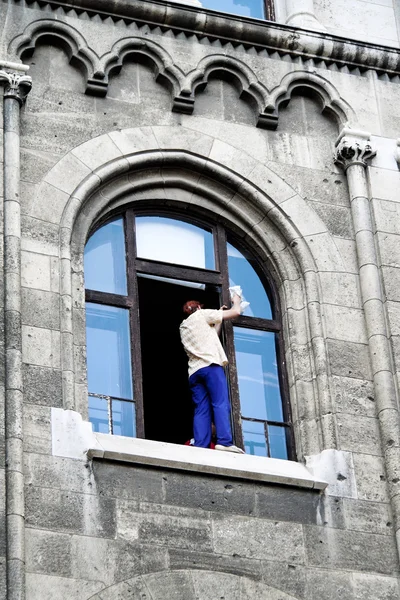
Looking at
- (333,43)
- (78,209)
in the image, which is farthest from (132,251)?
(333,43)

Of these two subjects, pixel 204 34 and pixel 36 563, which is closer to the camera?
pixel 36 563

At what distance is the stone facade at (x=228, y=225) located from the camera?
59.8 feet

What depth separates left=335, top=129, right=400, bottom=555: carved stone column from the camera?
19.6 m

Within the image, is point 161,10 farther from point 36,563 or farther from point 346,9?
point 36,563

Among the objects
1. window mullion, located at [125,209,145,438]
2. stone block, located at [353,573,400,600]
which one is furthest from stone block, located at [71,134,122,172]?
stone block, located at [353,573,400,600]

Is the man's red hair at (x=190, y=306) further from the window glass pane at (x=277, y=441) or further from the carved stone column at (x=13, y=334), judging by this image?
the carved stone column at (x=13, y=334)

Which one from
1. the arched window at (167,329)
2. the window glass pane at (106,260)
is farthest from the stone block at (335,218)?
the window glass pane at (106,260)

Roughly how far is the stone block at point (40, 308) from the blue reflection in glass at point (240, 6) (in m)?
4.92

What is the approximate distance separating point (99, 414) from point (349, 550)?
9.12ft

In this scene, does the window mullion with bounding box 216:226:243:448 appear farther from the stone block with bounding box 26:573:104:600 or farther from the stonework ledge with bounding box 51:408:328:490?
the stone block with bounding box 26:573:104:600

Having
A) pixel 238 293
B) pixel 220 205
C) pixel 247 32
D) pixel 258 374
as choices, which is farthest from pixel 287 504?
pixel 247 32

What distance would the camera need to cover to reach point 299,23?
22.7 m

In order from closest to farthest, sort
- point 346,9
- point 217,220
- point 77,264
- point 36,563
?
point 36,563 → point 77,264 → point 217,220 → point 346,9

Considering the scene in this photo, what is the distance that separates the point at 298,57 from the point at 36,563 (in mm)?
7367
